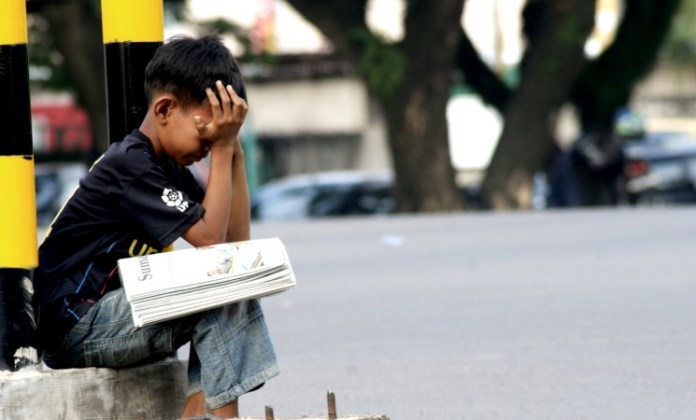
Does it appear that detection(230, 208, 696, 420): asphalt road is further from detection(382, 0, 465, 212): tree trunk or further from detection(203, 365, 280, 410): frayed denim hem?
detection(382, 0, 465, 212): tree trunk

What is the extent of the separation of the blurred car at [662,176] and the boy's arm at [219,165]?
16.0 metres

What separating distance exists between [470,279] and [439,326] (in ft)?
6.70

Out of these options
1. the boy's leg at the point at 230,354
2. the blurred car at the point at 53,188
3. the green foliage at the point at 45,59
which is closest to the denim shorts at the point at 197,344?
the boy's leg at the point at 230,354

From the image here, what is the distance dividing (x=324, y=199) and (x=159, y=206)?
53.7 ft

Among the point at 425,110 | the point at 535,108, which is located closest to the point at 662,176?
the point at 535,108

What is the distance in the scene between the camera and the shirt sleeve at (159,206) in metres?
3.79

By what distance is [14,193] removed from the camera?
4.00 meters

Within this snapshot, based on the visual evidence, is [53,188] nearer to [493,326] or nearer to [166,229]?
[493,326]

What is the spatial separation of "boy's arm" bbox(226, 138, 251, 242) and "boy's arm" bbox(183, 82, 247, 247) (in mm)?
125

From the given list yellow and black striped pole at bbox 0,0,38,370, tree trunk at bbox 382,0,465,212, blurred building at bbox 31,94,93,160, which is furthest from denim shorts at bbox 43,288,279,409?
blurred building at bbox 31,94,93,160

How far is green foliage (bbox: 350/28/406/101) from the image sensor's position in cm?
1902

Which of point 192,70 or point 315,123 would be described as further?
point 315,123

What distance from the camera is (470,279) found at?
9711mm

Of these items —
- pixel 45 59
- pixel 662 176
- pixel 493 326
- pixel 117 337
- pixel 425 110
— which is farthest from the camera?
pixel 45 59
